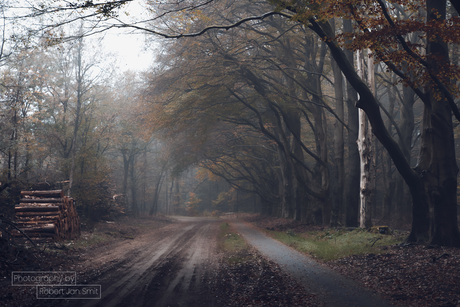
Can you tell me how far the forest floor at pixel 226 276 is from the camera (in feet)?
19.0

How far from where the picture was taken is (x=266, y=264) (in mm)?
9250

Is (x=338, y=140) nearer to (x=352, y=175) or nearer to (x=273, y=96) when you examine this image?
(x=352, y=175)

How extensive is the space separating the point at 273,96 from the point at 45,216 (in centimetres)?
1236

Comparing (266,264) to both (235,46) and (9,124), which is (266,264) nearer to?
(235,46)

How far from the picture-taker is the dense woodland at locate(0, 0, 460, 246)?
7.88 metres

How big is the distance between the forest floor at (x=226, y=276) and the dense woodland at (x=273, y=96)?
7.34ft

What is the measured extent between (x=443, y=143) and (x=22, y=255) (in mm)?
12466

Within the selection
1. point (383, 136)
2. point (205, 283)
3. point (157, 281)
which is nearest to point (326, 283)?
point (205, 283)

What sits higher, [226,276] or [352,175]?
[352,175]

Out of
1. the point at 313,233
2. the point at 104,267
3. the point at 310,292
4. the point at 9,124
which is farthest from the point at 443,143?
the point at 9,124

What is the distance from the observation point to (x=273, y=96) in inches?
672

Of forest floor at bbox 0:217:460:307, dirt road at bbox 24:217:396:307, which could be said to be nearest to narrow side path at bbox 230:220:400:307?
dirt road at bbox 24:217:396:307

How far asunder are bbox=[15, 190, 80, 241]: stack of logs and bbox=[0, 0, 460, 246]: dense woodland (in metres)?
1.62

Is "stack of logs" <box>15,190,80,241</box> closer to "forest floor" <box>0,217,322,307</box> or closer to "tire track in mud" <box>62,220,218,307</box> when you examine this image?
"forest floor" <box>0,217,322,307</box>
